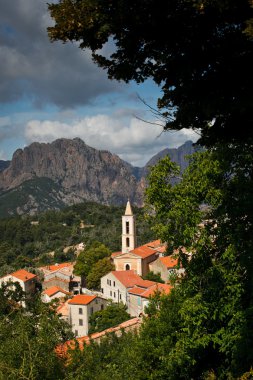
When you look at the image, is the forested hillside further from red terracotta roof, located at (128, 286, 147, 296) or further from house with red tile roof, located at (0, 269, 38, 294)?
red terracotta roof, located at (128, 286, 147, 296)

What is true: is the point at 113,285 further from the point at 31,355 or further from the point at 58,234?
the point at 58,234

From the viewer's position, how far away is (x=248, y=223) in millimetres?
10562

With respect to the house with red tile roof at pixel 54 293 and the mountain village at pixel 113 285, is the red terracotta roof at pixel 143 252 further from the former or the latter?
the house with red tile roof at pixel 54 293

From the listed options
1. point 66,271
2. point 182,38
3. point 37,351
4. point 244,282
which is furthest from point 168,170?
point 66,271

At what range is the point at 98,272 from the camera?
50250 millimetres

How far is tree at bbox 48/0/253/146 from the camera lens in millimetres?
4172

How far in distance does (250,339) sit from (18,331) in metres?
6.77

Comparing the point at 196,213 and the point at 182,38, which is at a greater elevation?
the point at 182,38

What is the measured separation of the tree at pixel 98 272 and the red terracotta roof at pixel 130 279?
13.1ft

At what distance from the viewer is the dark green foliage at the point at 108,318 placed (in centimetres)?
3538

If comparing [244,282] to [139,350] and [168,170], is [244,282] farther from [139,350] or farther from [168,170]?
[139,350]

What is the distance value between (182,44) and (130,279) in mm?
41427

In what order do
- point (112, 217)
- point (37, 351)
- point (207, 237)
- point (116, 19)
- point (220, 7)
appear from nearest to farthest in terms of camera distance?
point (220, 7) → point (116, 19) → point (37, 351) → point (207, 237) → point (112, 217)

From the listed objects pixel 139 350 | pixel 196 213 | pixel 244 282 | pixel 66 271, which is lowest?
pixel 66 271
